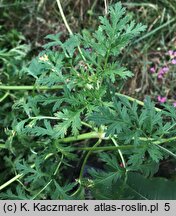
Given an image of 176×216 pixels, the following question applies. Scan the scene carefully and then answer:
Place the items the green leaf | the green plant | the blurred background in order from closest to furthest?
the green plant < the green leaf < the blurred background

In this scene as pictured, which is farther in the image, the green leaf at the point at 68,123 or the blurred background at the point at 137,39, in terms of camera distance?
the blurred background at the point at 137,39

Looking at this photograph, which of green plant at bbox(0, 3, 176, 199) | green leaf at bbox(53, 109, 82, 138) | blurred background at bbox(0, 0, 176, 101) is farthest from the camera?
blurred background at bbox(0, 0, 176, 101)

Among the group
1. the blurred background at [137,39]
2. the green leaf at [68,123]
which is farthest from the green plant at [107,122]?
the blurred background at [137,39]

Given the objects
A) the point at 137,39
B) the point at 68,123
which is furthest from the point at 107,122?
the point at 137,39

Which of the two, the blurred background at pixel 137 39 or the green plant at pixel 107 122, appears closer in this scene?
the green plant at pixel 107 122

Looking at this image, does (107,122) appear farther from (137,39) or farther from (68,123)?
(137,39)

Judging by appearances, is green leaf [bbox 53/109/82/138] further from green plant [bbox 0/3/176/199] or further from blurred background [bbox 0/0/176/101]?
blurred background [bbox 0/0/176/101]

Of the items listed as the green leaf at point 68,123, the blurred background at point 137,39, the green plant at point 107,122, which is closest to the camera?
the green plant at point 107,122

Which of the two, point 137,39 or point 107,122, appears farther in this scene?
point 137,39

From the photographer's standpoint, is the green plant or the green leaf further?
the green leaf

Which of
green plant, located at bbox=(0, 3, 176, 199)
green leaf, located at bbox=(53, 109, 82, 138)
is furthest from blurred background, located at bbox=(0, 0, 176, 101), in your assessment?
green leaf, located at bbox=(53, 109, 82, 138)

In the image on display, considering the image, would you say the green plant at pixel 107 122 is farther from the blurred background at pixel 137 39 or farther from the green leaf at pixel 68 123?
the blurred background at pixel 137 39

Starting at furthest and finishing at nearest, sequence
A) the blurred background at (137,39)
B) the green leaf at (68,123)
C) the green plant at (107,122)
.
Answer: the blurred background at (137,39)
the green leaf at (68,123)
the green plant at (107,122)
